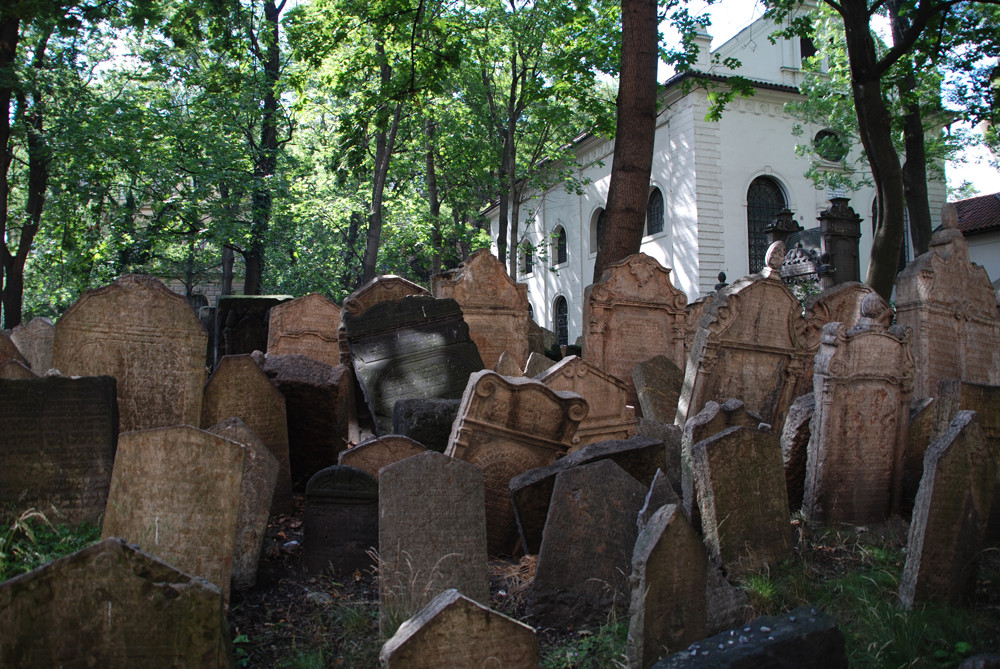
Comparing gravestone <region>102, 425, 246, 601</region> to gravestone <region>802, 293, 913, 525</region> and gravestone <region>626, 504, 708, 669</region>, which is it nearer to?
gravestone <region>626, 504, 708, 669</region>

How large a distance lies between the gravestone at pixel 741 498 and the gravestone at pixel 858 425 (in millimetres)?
1125

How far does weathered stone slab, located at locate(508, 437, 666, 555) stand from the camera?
15.2 feet

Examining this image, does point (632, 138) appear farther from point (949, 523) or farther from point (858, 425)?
point (949, 523)

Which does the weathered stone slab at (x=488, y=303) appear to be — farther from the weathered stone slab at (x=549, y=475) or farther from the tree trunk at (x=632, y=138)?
the weathered stone slab at (x=549, y=475)

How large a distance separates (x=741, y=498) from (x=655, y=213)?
23287 millimetres

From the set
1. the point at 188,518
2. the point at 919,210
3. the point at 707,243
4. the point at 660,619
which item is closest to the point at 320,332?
the point at 188,518

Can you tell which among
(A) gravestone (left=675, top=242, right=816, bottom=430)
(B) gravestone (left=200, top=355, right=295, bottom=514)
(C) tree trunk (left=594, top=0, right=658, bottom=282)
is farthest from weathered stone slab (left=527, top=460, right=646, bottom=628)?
(C) tree trunk (left=594, top=0, right=658, bottom=282)

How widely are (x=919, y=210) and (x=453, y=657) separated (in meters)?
13.5

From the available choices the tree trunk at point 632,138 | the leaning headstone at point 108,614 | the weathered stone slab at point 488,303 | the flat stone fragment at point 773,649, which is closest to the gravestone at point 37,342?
the weathered stone slab at point 488,303

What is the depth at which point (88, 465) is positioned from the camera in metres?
4.39

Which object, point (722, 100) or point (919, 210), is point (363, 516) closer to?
point (722, 100)

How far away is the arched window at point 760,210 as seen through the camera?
25.0 metres

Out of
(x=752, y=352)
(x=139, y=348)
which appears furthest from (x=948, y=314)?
(x=139, y=348)

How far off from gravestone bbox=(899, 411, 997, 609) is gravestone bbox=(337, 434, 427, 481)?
9.42ft
